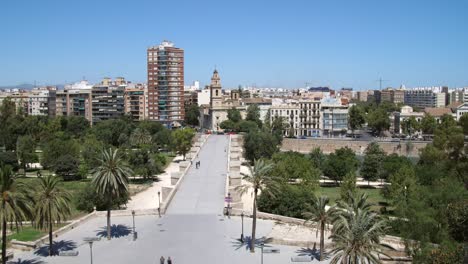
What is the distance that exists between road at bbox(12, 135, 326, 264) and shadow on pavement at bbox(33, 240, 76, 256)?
Result: 48 millimetres

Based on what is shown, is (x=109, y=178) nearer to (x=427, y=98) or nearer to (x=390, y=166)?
(x=390, y=166)

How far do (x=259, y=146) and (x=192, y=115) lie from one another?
5577 cm

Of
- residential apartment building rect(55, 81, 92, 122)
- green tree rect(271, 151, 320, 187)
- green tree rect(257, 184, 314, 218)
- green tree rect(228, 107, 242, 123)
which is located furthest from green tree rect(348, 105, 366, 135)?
green tree rect(257, 184, 314, 218)

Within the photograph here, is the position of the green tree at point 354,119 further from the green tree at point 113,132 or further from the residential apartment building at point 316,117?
the green tree at point 113,132

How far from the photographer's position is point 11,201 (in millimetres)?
22047

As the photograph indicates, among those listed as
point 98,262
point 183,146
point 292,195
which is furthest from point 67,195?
point 183,146

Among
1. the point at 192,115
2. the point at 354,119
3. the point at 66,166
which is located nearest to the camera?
the point at 66,166

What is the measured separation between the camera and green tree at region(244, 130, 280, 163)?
67.2 metres

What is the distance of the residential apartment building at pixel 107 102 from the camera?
113688 mm

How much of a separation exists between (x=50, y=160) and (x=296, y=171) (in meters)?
28.8

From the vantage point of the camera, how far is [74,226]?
30.6 metres

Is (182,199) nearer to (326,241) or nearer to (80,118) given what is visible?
(326,241)

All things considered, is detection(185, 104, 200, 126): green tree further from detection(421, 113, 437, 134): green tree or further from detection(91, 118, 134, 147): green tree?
detection(421, 113, 437, 134): green tree

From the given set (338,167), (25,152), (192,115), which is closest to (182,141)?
(25,152)
